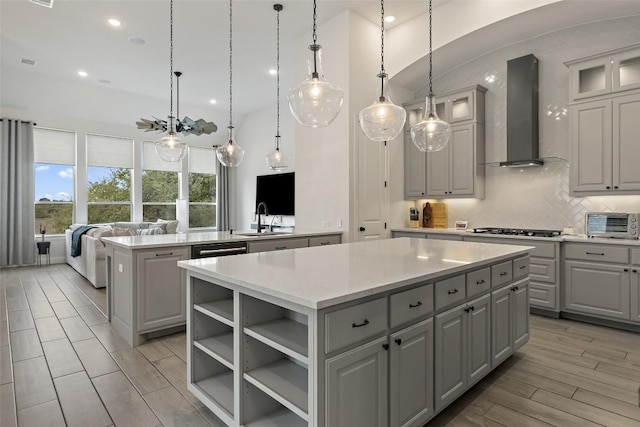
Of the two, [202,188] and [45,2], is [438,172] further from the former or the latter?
[202,188]

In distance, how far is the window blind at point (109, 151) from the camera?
26.6 feet

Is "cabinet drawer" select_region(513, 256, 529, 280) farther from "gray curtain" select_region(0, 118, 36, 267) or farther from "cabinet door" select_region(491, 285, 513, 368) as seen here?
"gray curtain" select_region(0, 118, 36, 267)

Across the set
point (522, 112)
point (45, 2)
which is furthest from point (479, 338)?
point (45, 2)

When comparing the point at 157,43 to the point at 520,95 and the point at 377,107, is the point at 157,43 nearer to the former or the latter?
the point at 377,107

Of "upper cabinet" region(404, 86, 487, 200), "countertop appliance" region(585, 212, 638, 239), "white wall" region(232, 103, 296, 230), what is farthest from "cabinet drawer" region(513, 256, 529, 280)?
"white wall" region(232, 103, 296, 230)

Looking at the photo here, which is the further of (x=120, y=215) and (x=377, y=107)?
(x=120, y=215)

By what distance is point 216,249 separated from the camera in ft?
12.1

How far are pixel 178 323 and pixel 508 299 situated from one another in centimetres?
297

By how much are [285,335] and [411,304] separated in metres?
0.66

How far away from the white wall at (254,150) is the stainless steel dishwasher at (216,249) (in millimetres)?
4430

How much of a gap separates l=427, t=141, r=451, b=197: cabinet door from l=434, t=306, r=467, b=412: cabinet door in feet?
10.9

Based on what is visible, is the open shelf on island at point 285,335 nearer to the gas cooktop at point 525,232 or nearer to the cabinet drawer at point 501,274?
the cabinet drawer at point 501,274

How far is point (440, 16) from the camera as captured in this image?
15.7ft

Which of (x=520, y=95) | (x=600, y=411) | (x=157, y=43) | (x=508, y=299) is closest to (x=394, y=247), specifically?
(x=508, y=299)
